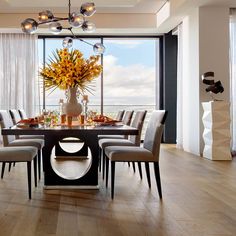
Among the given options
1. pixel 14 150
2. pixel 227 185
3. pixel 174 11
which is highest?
pixel 174 11

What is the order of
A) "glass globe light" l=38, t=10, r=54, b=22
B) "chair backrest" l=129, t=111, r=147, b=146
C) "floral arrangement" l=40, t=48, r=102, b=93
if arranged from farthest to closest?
"glass globe light" l=38, t=10, r=54, b=22 → "chair backrest" l=129, t=111, r=147, b=146 → "floral arrangement" l=40, t=48, r=102, b=93

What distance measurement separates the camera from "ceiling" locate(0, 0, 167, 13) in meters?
7.17

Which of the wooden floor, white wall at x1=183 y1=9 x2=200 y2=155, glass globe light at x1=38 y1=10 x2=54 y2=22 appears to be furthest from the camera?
white wall at x1=183 y1=9 x2=200 y2=155

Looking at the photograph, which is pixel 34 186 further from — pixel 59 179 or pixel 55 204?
pixel 55 204

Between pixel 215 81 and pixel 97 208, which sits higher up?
pixel 215 81

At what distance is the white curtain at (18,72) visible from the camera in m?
8.69

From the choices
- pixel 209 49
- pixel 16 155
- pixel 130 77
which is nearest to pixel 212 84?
pixel 209 49

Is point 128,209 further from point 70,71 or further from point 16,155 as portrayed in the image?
point 70,71

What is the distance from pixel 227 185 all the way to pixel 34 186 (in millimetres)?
2089

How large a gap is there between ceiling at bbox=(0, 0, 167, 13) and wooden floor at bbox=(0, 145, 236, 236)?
4.05 m

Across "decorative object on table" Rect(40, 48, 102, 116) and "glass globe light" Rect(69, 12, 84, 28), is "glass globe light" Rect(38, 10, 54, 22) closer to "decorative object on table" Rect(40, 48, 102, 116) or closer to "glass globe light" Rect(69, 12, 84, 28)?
"glass globe light" Rect(69, 12, 84, 28)

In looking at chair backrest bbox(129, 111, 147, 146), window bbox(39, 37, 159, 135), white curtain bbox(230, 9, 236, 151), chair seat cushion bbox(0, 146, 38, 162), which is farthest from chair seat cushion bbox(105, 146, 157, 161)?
window bbox(39, 37, 159, 135)

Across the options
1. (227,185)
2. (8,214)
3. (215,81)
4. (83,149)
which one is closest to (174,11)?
(215,81)

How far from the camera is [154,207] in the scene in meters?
3.05
